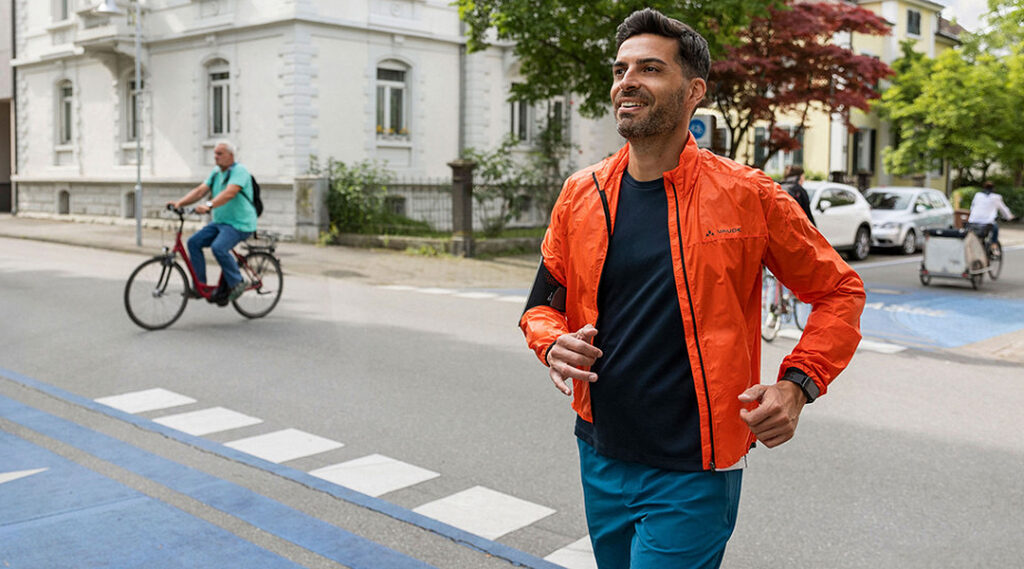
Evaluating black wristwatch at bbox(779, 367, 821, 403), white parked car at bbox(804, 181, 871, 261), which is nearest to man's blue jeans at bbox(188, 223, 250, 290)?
black wristwatch at bbox(779, 367, 821, 403)

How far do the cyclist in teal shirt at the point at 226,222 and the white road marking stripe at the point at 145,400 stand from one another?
3.18 m

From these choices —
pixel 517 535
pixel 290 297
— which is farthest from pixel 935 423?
pixel 290 297

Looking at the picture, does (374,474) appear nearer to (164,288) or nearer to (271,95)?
(164,288)

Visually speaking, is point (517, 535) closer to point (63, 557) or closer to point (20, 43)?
point (63, 557)

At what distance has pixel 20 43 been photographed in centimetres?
3241

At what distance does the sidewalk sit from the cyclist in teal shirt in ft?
14.9

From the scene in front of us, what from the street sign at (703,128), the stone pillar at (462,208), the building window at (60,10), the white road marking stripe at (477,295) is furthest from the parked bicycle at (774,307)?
the building window at (60,10)

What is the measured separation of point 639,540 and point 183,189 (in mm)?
25162

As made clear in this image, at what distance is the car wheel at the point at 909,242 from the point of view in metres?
23.3

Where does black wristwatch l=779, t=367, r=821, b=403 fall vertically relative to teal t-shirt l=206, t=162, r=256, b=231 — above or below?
below

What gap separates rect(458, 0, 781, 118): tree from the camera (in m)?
15.2

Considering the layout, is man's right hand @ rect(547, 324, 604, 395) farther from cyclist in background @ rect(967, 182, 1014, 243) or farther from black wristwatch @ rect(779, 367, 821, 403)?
cyclist in background @ rect(967, 182, 1014, 243)

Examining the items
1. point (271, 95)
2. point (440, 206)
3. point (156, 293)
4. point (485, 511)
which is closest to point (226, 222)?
point (156, 293)

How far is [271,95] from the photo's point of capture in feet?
78.0
